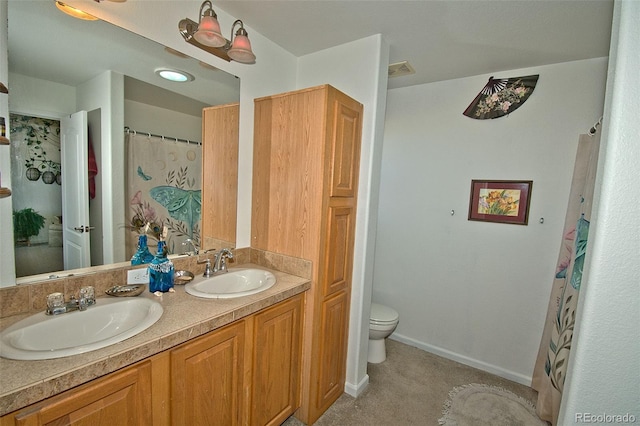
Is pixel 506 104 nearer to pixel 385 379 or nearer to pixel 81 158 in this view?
pixel 385 379

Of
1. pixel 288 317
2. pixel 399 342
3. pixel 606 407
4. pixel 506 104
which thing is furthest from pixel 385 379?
pixel 506 104

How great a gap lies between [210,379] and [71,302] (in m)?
0.65

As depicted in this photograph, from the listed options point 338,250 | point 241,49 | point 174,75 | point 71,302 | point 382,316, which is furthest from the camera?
point 382,316

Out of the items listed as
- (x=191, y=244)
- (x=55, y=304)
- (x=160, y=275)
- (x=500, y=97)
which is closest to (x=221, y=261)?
(x=191, y=244)

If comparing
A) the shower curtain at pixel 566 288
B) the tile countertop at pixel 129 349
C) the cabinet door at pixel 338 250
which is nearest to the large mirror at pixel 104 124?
the tile countertop at pixel 129 349

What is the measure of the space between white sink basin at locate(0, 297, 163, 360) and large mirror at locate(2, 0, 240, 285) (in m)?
0.25

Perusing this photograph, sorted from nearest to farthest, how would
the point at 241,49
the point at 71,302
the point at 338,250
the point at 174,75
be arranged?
the point at 71,302 < the point at 241,49 < the point at 174,75 < the point at 338,250

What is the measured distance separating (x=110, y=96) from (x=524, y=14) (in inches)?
88.3

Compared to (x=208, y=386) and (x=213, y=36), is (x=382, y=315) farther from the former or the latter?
(x=213, y=36)

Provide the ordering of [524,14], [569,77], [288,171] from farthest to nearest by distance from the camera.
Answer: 1. [569,77]
2. [288,171]
3. [524,14]

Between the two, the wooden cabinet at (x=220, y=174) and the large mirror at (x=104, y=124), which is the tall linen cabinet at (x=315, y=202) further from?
the large mirror at (x=104, y=124)

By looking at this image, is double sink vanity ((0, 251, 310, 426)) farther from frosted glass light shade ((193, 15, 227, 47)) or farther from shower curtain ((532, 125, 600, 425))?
shower curtain ((532, 125, 600, 425))

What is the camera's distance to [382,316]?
2.41 meters

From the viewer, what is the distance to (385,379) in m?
2.26
